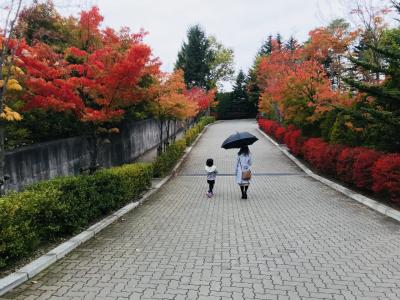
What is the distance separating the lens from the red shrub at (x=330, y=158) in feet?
45.4

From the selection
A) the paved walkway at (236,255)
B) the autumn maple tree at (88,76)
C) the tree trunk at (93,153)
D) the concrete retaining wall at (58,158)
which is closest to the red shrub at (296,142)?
the concrete retaining wall at (58,158)

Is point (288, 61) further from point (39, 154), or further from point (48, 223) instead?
A: point (48, 223)

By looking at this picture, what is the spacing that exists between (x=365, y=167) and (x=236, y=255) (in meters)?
6.36

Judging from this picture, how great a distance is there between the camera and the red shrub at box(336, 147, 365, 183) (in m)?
12.1

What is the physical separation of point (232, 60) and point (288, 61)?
34.9m

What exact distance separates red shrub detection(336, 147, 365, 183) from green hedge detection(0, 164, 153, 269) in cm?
691

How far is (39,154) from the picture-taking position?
423 inches

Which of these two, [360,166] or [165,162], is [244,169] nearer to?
[360,166]

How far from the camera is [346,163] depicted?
12453 mm

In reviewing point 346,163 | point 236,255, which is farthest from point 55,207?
point 346,163

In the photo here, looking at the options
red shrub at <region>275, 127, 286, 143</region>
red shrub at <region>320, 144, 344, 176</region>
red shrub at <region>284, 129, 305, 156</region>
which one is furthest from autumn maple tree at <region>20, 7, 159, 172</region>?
red shrub at <region>275, 127, 286, 143</region>

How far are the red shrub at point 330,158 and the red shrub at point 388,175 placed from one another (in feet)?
11.5

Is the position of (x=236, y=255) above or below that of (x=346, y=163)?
below

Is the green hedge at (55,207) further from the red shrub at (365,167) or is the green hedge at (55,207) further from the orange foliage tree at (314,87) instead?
the orange foliage tree at (314,87)
